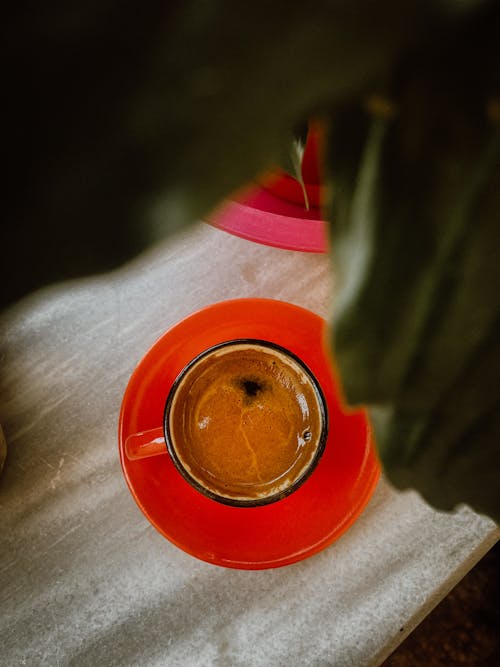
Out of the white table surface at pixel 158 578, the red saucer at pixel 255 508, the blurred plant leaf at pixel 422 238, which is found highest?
the blurred plant leaf at pixel 422 238

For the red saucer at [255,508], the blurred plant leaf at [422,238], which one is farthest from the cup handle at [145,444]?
the blurred plant leaf at [422,238]

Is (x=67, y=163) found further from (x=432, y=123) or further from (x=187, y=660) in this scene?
(x=187, y=660)

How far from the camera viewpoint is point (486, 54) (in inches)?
7.1

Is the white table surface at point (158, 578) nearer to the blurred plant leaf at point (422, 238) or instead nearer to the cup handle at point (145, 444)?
the cup handle at point (145, 444)

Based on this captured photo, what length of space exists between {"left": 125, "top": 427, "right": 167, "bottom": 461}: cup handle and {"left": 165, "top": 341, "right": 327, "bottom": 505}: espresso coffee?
0.01 meters

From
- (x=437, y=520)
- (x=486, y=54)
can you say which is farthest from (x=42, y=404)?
(x=486, y=54)

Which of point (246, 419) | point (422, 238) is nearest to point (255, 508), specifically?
point (246, 419)

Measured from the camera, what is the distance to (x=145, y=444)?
18.1 inches

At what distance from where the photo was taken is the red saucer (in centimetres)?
46

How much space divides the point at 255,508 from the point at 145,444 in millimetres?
101

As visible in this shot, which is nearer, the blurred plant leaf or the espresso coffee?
the blurred plant leaf

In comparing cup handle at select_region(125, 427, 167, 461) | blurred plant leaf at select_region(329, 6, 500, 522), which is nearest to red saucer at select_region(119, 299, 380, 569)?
cup handle at select_region(125, 427, 167, 461)

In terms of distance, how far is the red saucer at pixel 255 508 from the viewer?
1.51 ft

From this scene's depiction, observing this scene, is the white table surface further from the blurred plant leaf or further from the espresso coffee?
the blurred plant leaf
